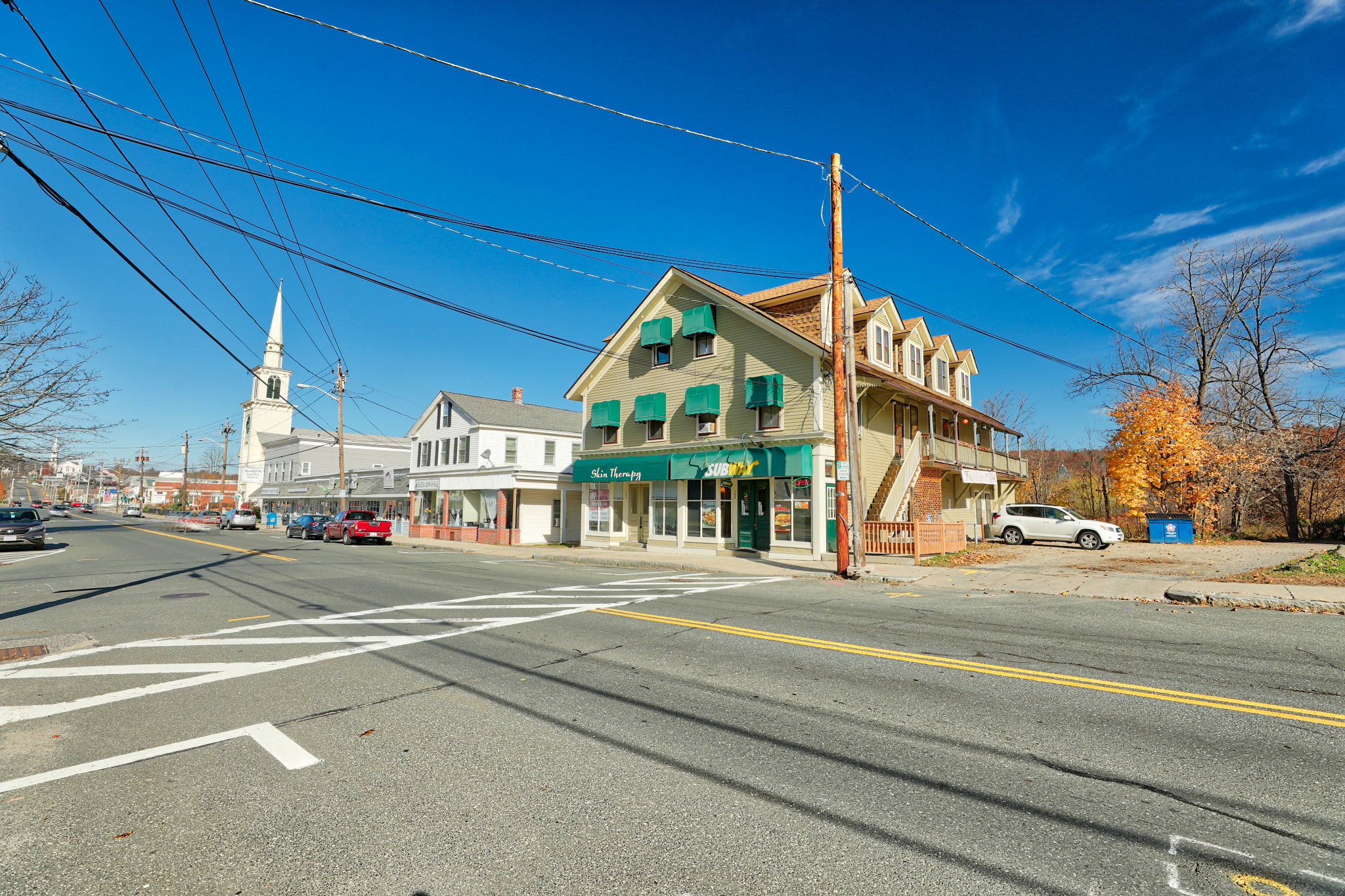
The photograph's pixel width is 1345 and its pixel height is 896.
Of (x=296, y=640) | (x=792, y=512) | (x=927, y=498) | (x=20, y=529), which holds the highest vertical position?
(x=927, y=498)

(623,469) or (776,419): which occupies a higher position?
(776,419)

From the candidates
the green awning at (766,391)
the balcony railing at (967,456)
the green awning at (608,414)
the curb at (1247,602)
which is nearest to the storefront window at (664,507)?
the green awning at (608,414)

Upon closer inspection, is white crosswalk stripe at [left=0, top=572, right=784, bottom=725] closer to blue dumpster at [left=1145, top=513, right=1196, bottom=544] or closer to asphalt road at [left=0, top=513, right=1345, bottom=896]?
asphalt road at [left=0, top=513, right=1345, bottom=896]

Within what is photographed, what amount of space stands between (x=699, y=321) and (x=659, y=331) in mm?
2226

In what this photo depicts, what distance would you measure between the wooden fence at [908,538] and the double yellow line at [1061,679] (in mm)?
12287

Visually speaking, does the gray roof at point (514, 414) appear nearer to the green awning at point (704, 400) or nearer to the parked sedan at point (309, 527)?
the parked sedan at point (309, 527)

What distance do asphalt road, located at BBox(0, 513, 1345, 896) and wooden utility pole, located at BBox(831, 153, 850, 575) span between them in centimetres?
693

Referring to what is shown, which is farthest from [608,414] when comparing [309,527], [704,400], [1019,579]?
[309,527]

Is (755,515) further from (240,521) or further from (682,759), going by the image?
(240,521)

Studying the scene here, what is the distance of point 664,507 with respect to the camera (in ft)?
87.1

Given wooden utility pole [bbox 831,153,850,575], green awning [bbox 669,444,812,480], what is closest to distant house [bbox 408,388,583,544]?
green awning [bbox 669,444,812,480]

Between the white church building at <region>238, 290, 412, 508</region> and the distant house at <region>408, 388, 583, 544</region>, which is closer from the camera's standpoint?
the distant house at <region>408, 388, 583, 544</region>

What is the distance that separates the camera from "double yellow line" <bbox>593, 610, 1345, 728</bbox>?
5344 millimetres

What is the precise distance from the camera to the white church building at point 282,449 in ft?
218
